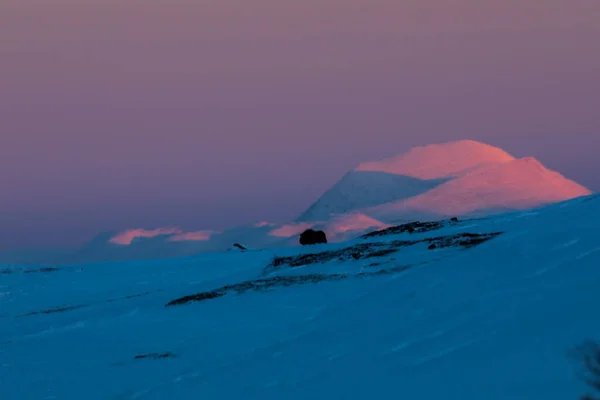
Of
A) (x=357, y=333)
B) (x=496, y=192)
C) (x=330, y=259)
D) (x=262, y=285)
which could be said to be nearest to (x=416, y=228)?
(x=330, y=259)

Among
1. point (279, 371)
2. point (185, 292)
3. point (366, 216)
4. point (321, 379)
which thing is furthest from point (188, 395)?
point (366, 216)

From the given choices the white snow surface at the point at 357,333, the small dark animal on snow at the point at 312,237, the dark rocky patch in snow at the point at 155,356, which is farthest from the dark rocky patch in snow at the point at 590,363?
the small dark animal on snow at the point at 312,237

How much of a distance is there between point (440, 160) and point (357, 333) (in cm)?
4265

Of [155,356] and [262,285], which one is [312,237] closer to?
[262,285]

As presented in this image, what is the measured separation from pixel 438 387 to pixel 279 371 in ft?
7.97

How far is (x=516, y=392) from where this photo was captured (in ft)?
19.0

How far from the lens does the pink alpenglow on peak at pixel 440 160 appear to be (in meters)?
50.5

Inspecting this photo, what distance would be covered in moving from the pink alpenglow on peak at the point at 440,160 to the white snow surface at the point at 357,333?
32.3m

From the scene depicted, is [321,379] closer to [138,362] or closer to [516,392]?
[516,392]

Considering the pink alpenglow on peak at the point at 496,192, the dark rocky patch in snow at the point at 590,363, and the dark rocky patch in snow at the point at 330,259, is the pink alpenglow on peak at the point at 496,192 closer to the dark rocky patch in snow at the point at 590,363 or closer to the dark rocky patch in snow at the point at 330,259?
the dark rocky patch in snow at the point at 330,259

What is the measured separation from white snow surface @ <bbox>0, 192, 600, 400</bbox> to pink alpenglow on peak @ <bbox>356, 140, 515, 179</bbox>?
106ft

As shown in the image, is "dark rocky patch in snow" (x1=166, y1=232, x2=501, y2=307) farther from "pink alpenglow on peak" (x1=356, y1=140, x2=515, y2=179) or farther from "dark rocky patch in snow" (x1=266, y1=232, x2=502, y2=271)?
"pink alpenglow on peak" (x1=356, y1=140, x2=515, y2=179)

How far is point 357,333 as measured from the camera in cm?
955

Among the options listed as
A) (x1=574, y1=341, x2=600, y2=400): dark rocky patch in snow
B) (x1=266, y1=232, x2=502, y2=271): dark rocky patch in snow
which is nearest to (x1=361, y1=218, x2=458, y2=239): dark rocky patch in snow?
(x1=266, y1=232, x2=502, y2=271): dark rocky patch in snow
